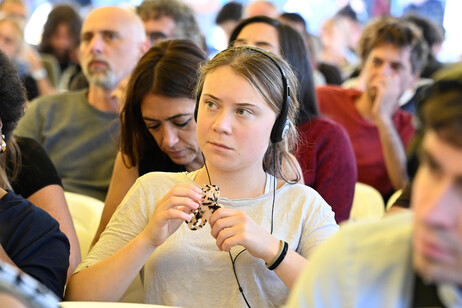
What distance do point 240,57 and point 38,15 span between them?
763 cm

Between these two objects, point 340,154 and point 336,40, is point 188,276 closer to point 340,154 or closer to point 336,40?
point 340,154

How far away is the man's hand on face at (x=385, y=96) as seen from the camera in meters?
3.04

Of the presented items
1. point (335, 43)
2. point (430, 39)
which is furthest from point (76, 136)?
point (335, 43)

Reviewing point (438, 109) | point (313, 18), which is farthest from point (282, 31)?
point (313, 18)

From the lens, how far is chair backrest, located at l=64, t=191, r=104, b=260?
2072mm

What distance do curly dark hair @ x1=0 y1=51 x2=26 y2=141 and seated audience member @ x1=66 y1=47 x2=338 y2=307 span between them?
378 mm

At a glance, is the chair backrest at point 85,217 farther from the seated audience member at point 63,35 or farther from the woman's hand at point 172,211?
the seated audience member at point 63,35

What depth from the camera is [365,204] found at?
2.48 metres

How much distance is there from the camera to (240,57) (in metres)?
1.58

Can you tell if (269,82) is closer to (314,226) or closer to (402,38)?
(314,226)

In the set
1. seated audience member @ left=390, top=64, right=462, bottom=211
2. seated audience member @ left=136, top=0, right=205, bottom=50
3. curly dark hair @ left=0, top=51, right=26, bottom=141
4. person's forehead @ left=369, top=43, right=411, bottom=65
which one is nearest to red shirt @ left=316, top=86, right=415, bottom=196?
person's forehead @ left=369, top=43, right=411, bottom=65

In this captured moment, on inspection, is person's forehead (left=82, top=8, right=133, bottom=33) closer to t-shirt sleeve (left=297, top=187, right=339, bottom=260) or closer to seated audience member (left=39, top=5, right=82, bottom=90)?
t-shirt sleeve (left=297, top=187, right=339, bottom=260)

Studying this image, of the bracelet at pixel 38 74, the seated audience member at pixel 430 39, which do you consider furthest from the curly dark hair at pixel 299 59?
the bracelet at pixel 38 74

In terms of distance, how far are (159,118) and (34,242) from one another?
0.67m
